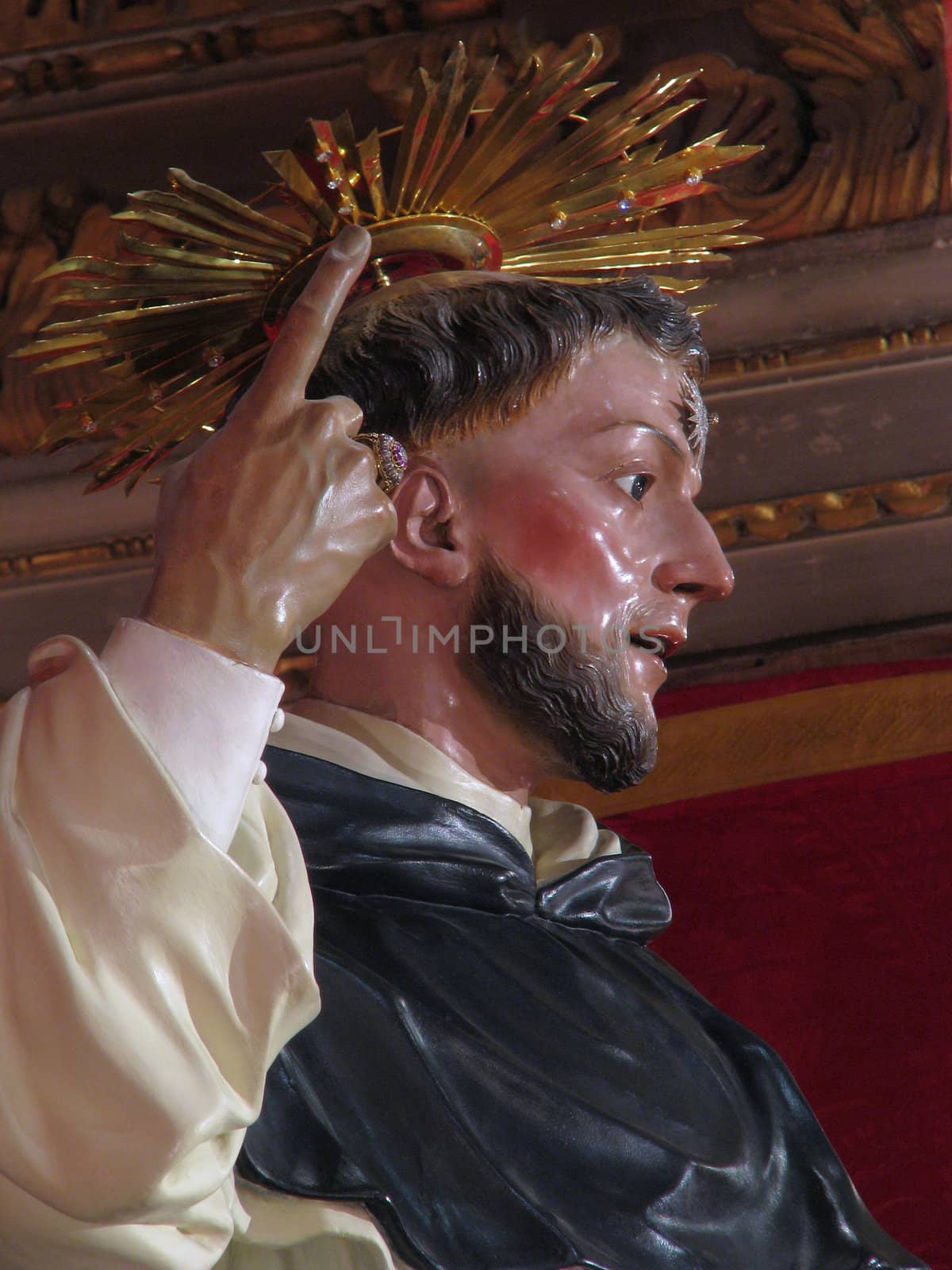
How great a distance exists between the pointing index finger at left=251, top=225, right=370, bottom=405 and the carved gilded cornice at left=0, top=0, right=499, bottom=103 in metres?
0.95

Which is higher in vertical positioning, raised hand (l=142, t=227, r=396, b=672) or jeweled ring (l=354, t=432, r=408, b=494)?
raised hand (l=142, t=227, r=396, b=672)

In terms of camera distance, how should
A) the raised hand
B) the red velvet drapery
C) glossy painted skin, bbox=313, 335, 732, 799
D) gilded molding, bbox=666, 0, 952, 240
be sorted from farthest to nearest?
1. gilded molding, bbox=666, 0, 952, 240
2. the red velvet drapery
3. glossy painted skin, bbox=313, 335, 732, 799
4. the raised hand

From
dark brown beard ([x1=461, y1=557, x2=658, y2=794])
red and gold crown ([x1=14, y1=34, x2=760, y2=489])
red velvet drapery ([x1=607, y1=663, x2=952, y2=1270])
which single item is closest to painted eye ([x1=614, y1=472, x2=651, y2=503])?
dark brown beard ([x1=461, y1=557, x2=658, y2=794])

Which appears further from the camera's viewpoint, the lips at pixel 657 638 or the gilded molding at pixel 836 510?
the gilded molding at pixel 836 510

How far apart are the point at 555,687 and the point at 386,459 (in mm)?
205

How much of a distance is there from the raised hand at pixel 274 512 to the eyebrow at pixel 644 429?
0.29m

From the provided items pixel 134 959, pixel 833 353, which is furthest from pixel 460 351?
pixel 833 353

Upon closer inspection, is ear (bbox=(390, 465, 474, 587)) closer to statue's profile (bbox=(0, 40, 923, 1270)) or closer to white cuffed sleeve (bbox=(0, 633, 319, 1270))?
statue's profile (bbox=(0, 40, 923, 1270))

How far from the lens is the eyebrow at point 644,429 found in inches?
55.7

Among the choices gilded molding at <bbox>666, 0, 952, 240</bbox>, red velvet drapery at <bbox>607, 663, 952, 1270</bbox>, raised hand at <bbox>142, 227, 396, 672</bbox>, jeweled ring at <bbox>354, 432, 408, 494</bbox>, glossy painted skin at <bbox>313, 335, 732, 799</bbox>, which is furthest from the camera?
gilded molding at <bbox>666, 0, 952, 240</bbox>

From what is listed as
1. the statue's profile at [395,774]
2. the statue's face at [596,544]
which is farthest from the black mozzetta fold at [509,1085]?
the statue's face at [596,544]

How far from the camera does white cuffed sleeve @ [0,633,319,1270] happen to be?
3.05 feet

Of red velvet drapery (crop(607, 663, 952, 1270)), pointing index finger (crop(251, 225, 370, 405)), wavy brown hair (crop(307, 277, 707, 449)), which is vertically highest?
pointing index finger (crop(251, 225, 370, 405))

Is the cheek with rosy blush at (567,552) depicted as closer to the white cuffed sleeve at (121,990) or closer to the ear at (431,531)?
the ear at (431,531)
